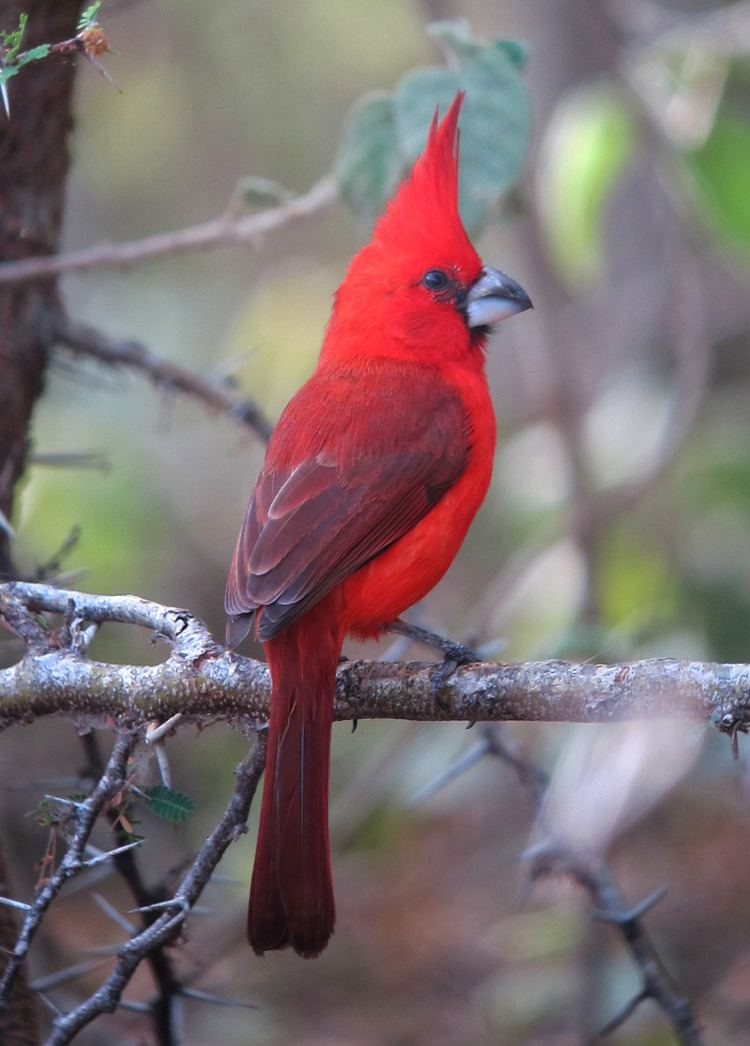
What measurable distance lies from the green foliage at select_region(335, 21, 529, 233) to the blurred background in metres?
0.49

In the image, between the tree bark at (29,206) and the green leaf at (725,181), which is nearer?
the tree bark at (29,206)

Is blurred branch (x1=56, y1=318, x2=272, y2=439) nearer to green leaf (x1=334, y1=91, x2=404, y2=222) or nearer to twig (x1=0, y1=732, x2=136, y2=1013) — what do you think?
green leaf (x1=334, y1=91, x2=404, y2=222)

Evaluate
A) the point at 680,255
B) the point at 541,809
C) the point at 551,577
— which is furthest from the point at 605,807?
the point at 680,255

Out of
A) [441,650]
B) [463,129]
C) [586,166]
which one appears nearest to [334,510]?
[441,650]

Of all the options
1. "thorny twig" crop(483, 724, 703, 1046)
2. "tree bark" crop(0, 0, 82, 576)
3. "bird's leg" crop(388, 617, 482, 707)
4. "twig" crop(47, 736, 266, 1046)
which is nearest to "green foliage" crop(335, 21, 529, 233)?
"tree bark" crop(0, 0, 82, 576)

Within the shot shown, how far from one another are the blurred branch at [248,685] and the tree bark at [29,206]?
Answer: 2.42 feet

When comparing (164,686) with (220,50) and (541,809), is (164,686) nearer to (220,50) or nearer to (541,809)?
(541,809)

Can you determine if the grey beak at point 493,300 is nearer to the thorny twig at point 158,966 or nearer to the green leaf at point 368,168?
the green leaf at point 368,168

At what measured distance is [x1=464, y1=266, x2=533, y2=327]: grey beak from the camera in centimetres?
360

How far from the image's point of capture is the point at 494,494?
656 centimetres

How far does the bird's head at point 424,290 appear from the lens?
11.8 ft

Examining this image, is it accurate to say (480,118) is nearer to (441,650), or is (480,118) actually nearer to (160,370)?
(160,370)

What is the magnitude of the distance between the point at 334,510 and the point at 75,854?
1.17 metres

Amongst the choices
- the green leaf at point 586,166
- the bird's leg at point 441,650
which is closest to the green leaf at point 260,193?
the green leaf at point 586,166
